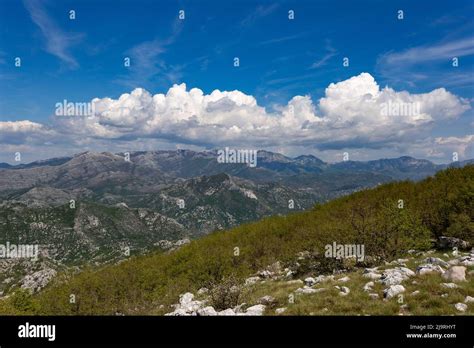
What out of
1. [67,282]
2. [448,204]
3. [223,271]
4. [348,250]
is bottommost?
[67,282]

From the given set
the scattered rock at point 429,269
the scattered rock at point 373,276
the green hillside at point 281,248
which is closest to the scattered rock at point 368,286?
the scattered rock at point 373,276

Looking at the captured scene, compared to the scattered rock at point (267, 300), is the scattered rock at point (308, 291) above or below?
above

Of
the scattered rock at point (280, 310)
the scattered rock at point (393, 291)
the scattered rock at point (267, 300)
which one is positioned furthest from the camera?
the scattered rock at point (267, 300)

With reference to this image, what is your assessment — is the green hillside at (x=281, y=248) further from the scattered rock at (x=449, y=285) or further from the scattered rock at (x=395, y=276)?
the scattered rock at (x=449, y=285)
